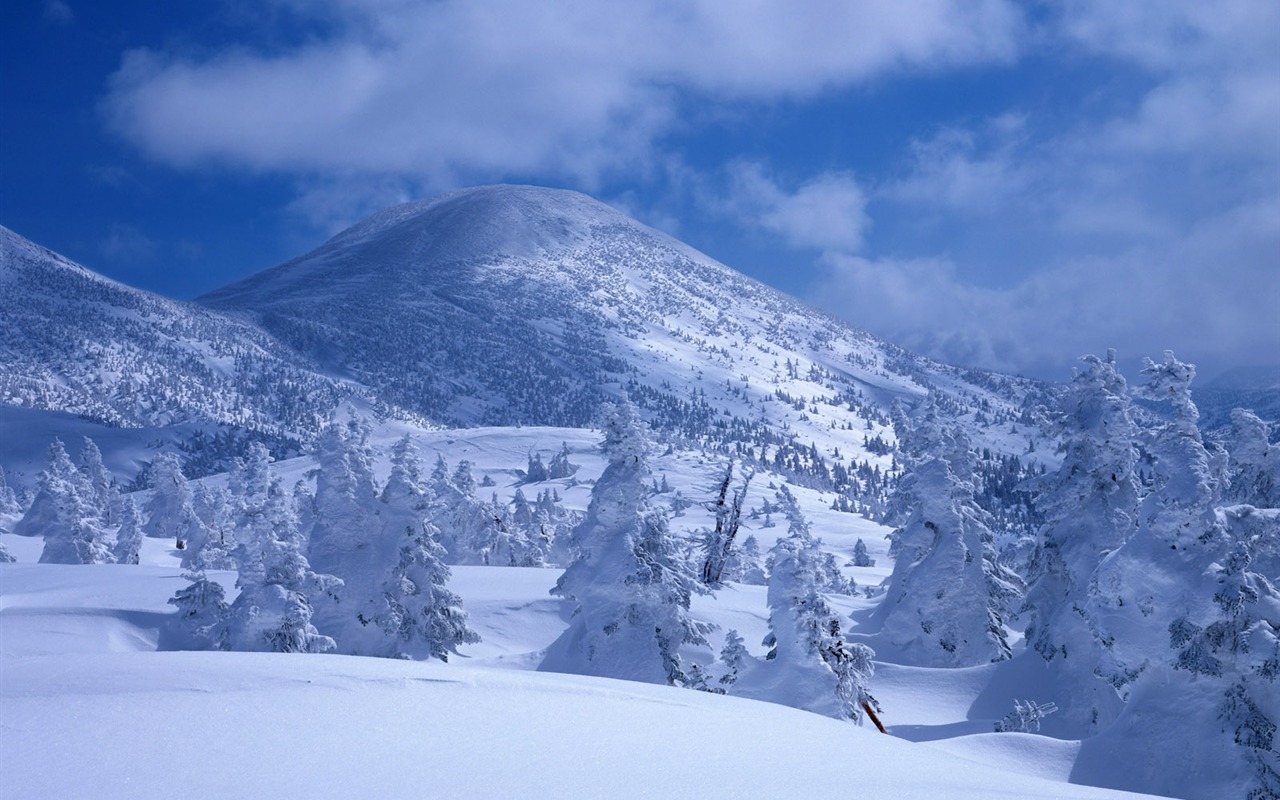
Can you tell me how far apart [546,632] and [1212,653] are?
2318cm

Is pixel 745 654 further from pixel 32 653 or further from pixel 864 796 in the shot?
pixel 32 653

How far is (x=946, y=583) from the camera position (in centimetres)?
2819

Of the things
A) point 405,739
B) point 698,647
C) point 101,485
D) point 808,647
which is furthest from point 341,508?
point 101,485

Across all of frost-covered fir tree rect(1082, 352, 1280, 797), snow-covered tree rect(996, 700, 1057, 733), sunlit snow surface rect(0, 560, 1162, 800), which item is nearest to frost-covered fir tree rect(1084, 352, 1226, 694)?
frost-covered fir tree rect(1082, 352, 1280, 797)

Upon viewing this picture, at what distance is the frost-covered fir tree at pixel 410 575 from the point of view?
24.4m

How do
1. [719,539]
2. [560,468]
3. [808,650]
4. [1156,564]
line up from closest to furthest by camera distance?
[1156,564]
[808,650]
[719,539]
[560,468]

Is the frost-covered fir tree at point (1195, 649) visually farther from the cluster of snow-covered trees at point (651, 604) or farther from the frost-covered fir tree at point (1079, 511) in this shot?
the frost-covered fir tree at point (1079, 511)

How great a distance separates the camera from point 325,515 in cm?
2512

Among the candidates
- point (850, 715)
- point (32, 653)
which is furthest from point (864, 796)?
point (32, 653)

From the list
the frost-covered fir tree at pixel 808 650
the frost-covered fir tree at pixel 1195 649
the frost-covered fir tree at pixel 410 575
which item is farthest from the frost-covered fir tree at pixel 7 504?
the frost-covered fir tree at pixel 1195 649

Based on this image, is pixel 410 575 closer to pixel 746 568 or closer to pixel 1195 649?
pixel 1195 649

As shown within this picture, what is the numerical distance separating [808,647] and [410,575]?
48.6 feet

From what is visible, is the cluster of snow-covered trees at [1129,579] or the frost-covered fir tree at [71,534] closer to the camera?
the cluster of snow-covered trees at [1129,579]

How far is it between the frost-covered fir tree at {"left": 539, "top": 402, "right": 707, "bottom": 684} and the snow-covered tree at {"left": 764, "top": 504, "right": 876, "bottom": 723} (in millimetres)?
3963
